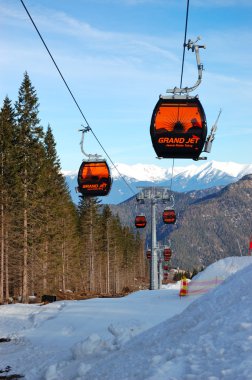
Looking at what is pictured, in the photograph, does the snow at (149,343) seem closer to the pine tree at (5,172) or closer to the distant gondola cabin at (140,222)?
the pine tree at (5,172)

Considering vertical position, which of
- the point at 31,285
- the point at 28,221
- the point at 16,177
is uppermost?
the point at 16,177

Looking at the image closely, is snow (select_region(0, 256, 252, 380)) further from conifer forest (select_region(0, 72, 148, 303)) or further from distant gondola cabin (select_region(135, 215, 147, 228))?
distant gondola cabin (select_region(135, 215, 147, 228))

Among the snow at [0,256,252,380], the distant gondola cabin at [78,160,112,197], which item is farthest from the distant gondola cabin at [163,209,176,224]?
the snow at [0,256,252,380]

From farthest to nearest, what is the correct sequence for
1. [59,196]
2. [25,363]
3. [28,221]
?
[59,196]
[28,221]
[25,363]

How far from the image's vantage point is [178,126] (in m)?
12.5

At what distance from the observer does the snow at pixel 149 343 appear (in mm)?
6363

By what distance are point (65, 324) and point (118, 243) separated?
58.4 metres

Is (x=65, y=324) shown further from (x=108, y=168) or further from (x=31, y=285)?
(x=31, y=285)

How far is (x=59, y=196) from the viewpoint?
44.9 meters

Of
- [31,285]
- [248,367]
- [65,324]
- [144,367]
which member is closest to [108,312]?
[65,324]

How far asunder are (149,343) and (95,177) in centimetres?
1143

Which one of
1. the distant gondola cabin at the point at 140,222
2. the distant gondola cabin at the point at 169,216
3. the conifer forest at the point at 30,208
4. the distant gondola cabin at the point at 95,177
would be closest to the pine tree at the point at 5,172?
the conifer forest at the point at 30,208

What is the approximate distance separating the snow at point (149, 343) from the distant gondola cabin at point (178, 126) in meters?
3.45

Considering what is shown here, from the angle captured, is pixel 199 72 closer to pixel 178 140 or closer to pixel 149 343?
pixel 178 140
